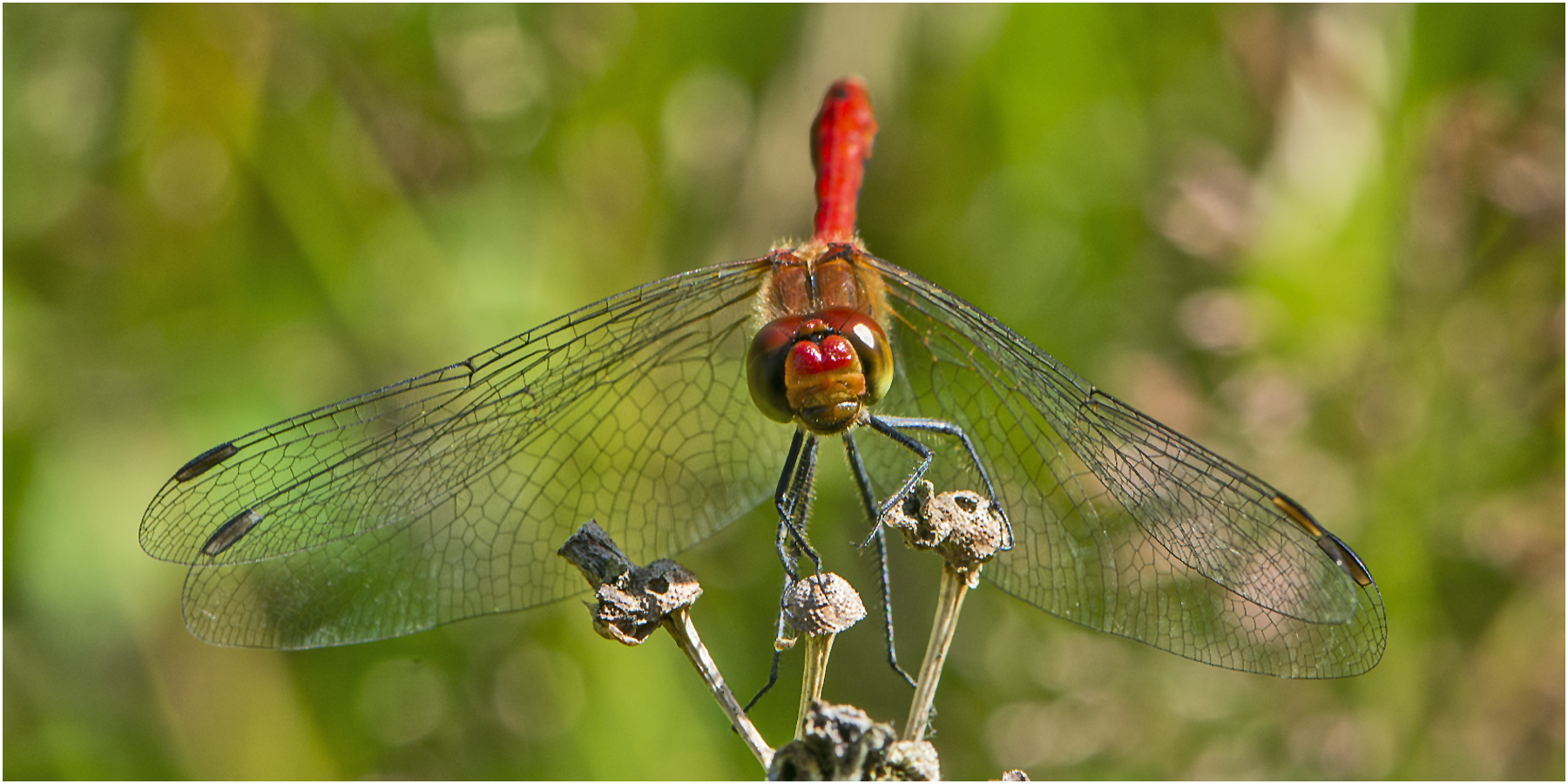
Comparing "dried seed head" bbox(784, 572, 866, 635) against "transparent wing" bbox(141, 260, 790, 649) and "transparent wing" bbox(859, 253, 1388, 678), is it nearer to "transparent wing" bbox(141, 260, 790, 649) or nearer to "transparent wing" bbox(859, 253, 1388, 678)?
"transparent wing" bbox(859, 253, 1388, 678)

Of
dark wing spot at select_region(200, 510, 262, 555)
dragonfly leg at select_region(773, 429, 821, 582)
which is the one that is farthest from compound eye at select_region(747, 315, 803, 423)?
dark wing spot at select_region(200, 510, 262, 555)

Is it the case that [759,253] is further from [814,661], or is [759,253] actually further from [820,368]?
[814,661]

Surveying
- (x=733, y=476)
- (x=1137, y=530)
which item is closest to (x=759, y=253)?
(x=733, y=476)

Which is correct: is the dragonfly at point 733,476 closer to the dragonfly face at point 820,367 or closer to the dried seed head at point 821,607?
the dragonfly face at point 820,367

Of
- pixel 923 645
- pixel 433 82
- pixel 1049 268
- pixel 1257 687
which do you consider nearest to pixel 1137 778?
pixel 1257 687

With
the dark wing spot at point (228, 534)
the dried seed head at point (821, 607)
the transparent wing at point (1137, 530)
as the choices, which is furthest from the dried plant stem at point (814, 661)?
the dark wing spot at point (228, 534)

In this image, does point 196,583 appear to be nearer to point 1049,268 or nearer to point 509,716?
point 509,716
